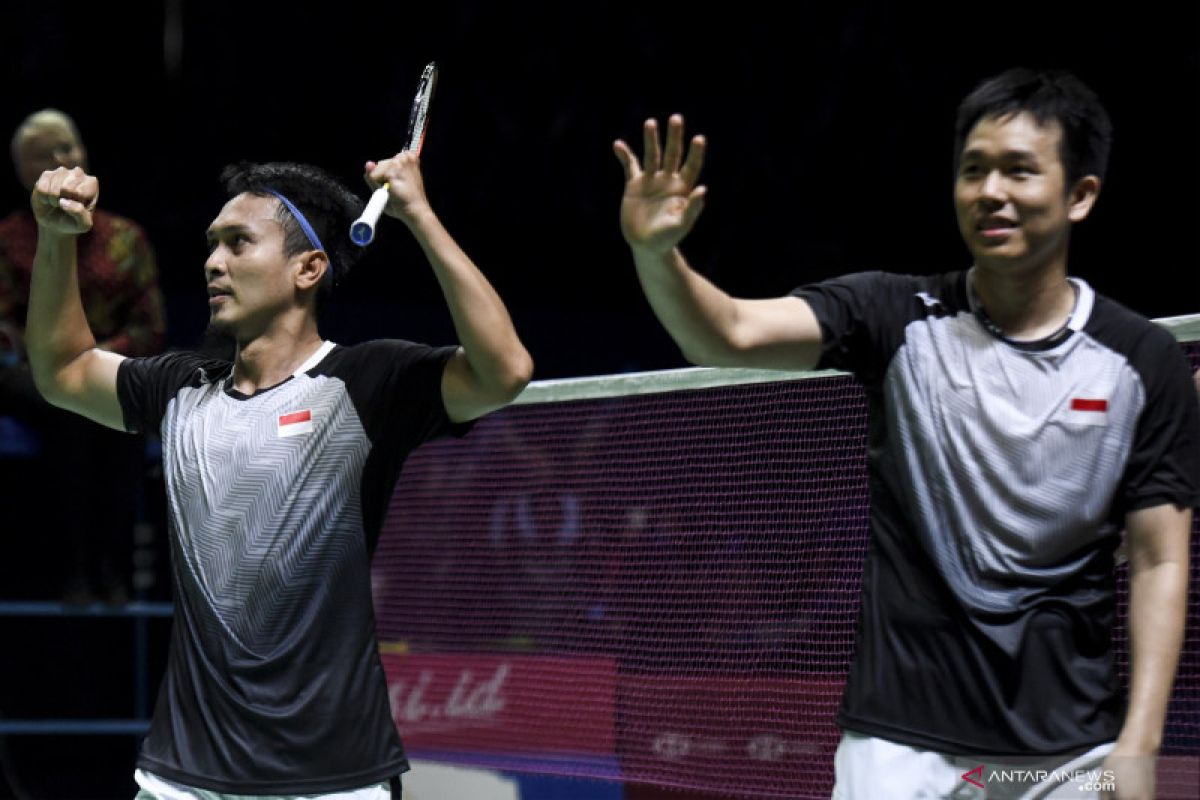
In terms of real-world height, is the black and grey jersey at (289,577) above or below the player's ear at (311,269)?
below

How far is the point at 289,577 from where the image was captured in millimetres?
2494

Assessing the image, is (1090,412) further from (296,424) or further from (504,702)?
(504,702)

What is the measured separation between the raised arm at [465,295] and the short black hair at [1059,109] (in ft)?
2.29

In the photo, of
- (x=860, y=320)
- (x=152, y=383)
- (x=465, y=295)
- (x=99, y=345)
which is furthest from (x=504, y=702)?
(x=860, y=320)

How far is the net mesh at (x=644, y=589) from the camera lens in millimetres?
3863

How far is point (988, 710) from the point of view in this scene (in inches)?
75.4

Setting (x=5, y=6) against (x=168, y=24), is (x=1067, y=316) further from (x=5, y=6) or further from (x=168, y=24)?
(x=5, y=6)

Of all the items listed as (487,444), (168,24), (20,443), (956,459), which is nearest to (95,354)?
(956,459)

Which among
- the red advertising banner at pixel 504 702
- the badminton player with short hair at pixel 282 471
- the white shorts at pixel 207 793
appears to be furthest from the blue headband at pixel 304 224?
the red advertising banner at pixel 504 702

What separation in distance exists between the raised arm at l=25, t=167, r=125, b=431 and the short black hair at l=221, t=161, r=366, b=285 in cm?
26

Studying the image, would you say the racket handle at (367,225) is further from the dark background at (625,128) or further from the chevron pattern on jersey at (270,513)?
the dark background at (625,128)

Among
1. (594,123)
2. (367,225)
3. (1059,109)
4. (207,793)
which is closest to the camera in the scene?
(1059,109)

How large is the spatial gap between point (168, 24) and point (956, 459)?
241 inches

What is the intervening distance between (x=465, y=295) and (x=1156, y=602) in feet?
3.39
